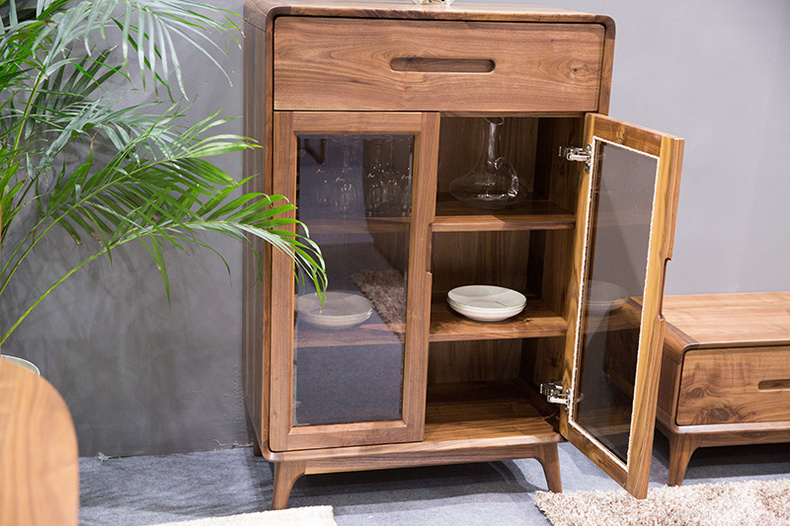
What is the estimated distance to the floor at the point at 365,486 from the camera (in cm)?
221

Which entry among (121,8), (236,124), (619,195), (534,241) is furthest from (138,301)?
(619,195)

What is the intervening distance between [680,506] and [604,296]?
0.65 meters

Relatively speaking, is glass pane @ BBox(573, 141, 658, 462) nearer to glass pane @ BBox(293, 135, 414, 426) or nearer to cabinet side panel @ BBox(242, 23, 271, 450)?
glass pane @ BBox(293, 135, 414, 426)

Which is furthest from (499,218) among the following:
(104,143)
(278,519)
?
(104,143)

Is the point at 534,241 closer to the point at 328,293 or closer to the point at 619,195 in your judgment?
the point at 619,195

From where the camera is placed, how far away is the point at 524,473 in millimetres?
2482

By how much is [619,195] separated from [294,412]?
0.94m

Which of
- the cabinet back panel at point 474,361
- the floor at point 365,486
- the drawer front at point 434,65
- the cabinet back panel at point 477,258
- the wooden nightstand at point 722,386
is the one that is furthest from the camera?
the cabinet back panel at point 474,361

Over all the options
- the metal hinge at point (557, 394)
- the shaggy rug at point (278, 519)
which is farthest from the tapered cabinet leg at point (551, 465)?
the shaggy rug at point (278, 519)

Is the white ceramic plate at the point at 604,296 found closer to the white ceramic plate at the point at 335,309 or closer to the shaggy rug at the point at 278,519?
the white ceramic plate at the point at 335,309

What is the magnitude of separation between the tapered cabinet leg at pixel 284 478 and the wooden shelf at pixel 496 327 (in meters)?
0.47

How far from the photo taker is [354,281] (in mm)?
2074

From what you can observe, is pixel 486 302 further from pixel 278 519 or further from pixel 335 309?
pixel 278 519

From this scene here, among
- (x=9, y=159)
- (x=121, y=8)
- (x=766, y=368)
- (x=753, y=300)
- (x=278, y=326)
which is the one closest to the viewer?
(x=9, y=159)
